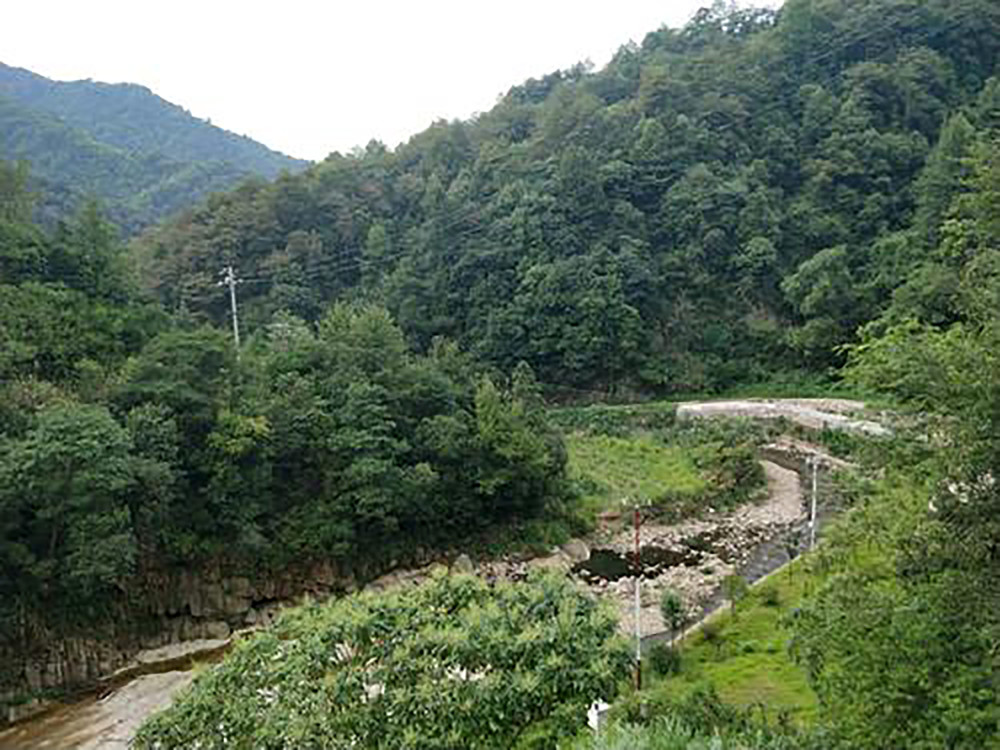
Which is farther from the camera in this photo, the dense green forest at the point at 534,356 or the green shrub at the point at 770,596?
the green shrub at the point at 770,596

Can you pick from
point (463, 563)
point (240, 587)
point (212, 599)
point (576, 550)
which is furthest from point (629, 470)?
point (212, 599)

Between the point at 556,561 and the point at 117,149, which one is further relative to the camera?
the point at 117,149

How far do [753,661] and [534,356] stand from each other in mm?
33586

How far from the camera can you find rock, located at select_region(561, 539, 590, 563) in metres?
25.0

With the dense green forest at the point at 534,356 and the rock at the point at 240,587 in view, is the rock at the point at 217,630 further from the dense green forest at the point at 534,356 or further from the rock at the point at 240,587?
the dense green forest at the point at 534,356

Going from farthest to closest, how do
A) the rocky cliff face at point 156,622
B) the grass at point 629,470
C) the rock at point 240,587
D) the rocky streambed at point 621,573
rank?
the grass at point 629,470, the rock at point 240,587, the rocky cliff face at point 156,622, the rocky streambed at point 621,573

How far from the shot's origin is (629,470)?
32.1m

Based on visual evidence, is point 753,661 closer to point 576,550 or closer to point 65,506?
point 576,550

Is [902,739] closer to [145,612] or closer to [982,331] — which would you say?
[982,331]

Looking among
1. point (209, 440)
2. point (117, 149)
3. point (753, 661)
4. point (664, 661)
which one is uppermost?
point (117, 149)

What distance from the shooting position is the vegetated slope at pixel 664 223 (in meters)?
46.7

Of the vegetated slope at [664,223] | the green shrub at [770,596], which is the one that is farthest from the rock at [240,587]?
the vegetated slope at [664,223]

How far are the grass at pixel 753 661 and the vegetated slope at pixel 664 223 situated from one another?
93.6 feet

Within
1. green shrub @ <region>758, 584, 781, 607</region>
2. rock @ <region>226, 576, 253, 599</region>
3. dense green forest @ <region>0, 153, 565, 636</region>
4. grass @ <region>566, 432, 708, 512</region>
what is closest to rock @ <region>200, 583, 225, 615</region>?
rock @ <region>226, 576, 253, 599</region>
